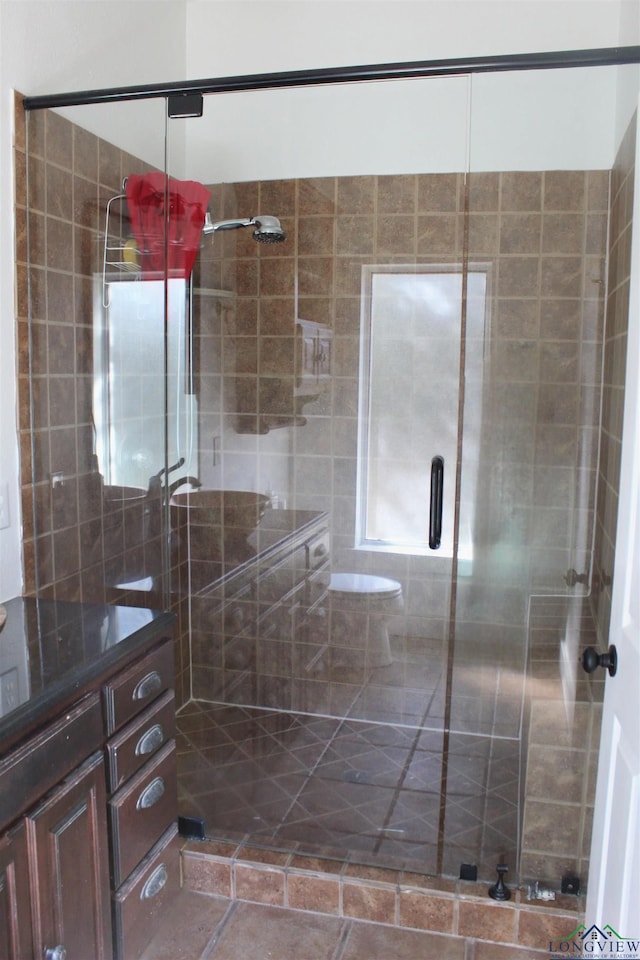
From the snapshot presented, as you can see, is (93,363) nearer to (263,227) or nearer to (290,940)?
(263,227)

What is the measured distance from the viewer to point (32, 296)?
214cm

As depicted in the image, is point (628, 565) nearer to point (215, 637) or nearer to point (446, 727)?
point (446, 727)

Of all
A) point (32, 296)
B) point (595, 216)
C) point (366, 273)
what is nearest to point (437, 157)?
point (366, 273)

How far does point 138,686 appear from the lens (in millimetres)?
1787

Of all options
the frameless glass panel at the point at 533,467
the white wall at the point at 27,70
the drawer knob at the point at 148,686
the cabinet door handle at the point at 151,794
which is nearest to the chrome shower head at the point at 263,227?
the white wall at the point at 27,70

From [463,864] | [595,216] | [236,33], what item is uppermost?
[236,33]

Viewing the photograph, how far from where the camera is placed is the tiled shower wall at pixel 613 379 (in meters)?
1.96

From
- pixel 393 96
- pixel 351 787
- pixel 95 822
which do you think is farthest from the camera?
pixel 393 96

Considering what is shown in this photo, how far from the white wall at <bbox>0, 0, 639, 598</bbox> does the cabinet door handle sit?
61cm

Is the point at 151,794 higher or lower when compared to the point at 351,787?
higher

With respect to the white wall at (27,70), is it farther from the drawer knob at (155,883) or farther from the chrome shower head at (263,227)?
the drawer knob at (155,883)

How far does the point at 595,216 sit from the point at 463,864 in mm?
1800

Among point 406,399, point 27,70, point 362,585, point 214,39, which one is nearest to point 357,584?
point 362,585

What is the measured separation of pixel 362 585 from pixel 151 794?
1.17 m
